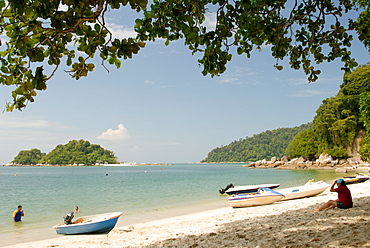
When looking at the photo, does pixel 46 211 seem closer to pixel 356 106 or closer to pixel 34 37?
pixel 34 37

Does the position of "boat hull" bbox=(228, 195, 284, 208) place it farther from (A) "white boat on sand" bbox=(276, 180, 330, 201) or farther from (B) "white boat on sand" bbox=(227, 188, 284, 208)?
(A) "white boat on sand" bbox=(276, 180, 330, 201)

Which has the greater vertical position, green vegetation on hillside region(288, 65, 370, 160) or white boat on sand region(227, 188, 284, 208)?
green vegetation on hillside region(288, 65, 370, 160)

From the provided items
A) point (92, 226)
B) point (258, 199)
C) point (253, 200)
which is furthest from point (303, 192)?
point (92, 226)

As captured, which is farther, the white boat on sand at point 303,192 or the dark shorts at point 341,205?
the white boat on sand at point 303,192

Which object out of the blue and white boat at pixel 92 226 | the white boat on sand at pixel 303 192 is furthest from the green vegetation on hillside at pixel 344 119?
the blue and white boat at pixel 92 226

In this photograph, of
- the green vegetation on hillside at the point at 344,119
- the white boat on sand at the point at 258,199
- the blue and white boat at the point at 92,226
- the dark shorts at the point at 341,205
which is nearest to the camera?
the dark shorts at the point at 341,205

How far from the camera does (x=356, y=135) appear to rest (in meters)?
67.4

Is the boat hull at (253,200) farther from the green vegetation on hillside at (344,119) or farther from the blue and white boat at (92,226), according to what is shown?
the green vegetation on hillside at (344,119)

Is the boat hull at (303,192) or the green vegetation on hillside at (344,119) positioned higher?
the green vegetation on hillside at (344,119)

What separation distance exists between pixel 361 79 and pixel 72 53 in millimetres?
71802

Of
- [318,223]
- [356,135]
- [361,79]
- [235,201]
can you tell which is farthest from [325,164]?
[318,223]

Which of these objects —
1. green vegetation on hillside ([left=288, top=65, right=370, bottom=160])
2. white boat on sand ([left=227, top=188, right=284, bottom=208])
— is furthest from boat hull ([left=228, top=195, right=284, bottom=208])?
green vegetation on hillside ([left=288, top=65, right=370, bottom=160])

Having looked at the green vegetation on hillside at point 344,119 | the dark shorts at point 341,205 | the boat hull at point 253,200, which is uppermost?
the green vegetation on hillside at point 344,119

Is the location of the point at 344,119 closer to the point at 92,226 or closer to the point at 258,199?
the point at 258,199
